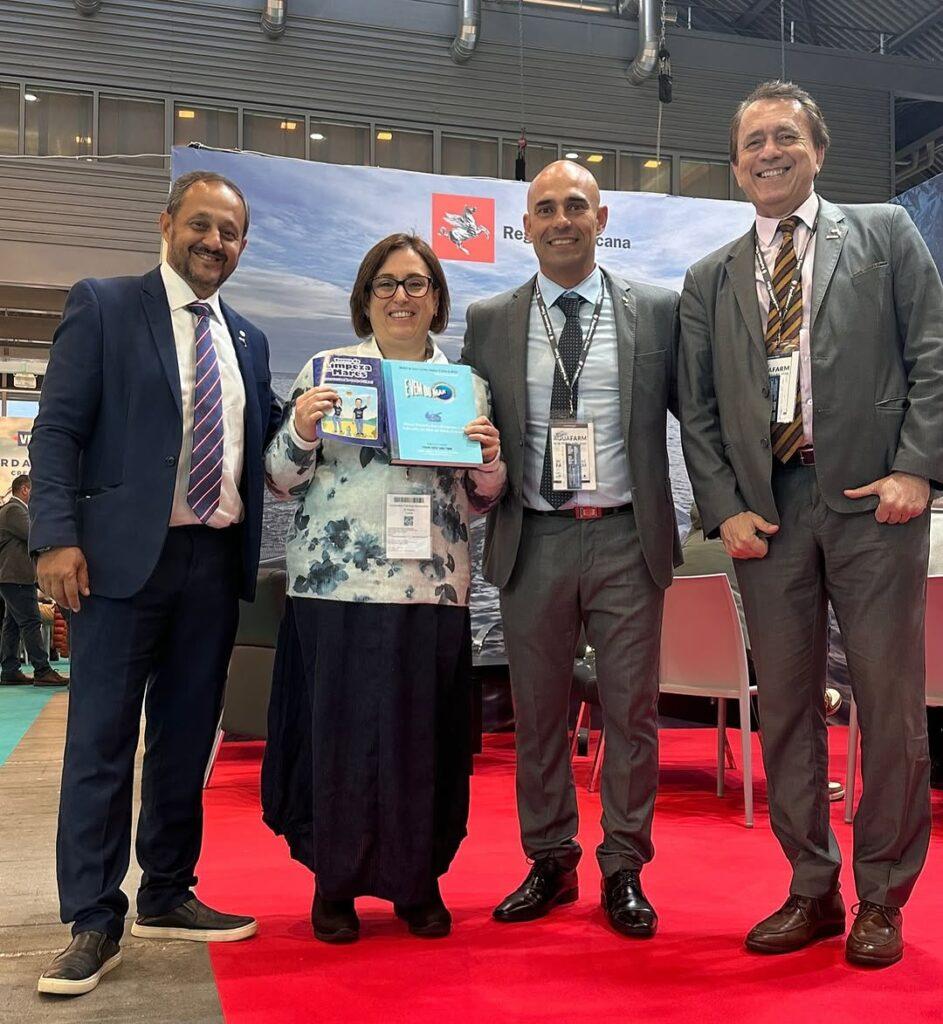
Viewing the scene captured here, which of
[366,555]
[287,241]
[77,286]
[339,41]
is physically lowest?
[366,555]

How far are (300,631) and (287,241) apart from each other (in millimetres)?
4183

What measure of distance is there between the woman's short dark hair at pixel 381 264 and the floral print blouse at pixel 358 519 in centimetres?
15

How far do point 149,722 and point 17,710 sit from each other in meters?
5.94

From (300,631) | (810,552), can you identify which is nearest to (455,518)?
(300,631)

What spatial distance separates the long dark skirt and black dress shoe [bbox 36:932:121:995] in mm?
458

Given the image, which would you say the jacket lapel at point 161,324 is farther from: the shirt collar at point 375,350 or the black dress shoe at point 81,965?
the black dress shoe at point 81,965

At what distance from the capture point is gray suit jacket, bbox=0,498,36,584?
30.5ft

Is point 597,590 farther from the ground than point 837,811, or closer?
farther from the ground

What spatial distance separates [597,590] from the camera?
267 cm

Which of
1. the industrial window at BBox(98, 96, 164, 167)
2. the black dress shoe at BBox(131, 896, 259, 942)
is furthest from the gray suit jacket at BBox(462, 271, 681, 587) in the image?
the industrial window at BBox(98, 96, 164, 167)

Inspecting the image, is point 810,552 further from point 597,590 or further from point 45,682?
point 45,682

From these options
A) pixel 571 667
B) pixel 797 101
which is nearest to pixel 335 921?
pixel 571 667

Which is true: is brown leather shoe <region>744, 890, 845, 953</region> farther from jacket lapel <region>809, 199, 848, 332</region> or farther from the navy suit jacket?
the navy suit jacket

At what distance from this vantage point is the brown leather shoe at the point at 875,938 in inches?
89.0
